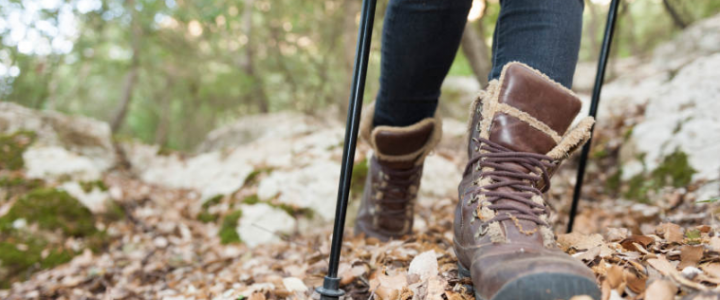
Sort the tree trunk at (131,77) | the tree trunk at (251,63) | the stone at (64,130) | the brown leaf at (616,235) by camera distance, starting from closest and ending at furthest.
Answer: the brown leaf at (616,235) → the stone at (64,130) → the tree trunk at (131,77) → the tree trunk at (251,63)

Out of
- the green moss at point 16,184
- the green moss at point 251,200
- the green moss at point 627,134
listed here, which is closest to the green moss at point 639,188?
the green moss at point 627,134

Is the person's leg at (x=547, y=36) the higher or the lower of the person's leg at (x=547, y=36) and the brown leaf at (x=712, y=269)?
the higher

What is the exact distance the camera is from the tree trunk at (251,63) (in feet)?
21.8

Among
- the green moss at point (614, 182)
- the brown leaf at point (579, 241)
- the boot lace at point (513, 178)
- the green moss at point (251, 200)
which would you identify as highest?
the boot lace at point (513, 178)

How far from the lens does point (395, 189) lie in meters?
1.63

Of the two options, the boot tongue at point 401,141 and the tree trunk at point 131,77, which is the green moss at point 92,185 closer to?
the boot tongue at point 401,141

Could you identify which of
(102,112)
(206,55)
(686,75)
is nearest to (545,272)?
(686,75)

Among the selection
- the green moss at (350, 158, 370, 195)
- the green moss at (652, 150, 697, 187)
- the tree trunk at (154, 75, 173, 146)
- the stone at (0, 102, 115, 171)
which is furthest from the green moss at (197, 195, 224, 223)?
the tree trunk at (154, 75, 173, 146)

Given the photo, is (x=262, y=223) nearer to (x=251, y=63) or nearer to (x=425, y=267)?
(x=425, y=267)

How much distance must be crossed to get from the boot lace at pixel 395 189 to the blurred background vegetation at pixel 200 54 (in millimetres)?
2768

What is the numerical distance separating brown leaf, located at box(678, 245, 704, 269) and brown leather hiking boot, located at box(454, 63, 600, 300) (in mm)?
298

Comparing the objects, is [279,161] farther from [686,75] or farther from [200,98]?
[200,98]

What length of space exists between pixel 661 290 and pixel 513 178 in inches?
13.9

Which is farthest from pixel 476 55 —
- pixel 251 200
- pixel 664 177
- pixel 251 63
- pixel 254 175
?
pixel 251 63
